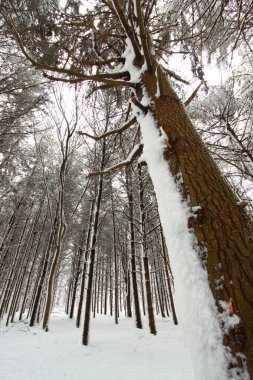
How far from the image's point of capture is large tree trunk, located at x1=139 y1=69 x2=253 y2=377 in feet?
2.61

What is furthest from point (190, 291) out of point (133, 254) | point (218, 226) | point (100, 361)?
point (133, 254)

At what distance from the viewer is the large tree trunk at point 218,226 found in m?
0.80

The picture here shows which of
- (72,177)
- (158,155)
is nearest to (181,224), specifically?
(158,155)

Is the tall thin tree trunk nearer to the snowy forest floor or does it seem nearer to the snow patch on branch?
the snowy forest floor

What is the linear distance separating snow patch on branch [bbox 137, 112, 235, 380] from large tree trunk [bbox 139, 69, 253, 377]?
36 millimetres

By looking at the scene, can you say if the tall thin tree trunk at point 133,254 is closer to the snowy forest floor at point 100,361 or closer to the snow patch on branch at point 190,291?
the snowy forest floor at point 100,361

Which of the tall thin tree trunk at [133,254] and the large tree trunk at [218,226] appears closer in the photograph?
the large tree trunk at [218,226]

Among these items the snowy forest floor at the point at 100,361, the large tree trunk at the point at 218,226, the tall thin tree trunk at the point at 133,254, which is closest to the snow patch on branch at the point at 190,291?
the large tree trunk at the point at 218,226

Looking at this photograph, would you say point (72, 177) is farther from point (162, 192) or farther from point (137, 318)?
point (162, 192)

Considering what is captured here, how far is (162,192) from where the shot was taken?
134 centimetres

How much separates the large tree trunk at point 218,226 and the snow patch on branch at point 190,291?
4cm

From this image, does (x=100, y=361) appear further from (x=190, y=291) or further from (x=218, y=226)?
(x=218, y=226)

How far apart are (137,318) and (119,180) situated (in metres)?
6.26

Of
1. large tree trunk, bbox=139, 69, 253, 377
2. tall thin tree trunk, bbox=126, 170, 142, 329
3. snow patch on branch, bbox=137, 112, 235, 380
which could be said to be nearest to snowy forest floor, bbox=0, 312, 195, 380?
tall thin tree trunk, bbox=126, 170, 142, 329
